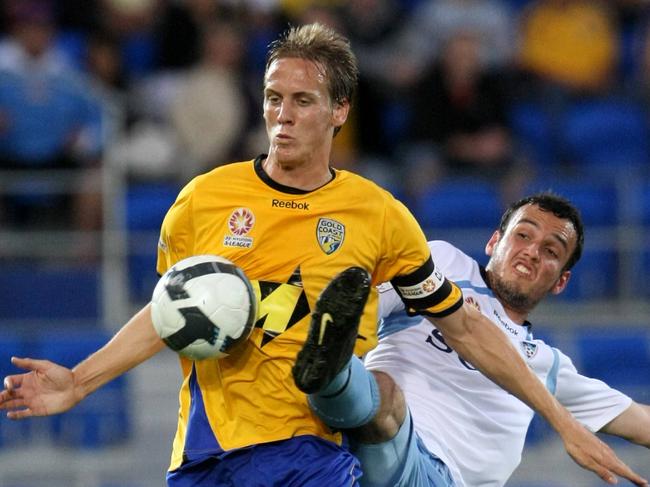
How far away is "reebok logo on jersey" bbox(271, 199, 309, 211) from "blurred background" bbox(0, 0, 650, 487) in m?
4.12

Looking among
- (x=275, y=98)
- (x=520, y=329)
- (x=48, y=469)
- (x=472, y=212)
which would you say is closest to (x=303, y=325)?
(x=275, y=98)

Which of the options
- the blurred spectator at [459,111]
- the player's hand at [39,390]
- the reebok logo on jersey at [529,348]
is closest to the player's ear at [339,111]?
the player's hand at [39,390]

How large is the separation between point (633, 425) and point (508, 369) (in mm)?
1160

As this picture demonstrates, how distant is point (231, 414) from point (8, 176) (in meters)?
5.12

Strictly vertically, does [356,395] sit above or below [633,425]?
above

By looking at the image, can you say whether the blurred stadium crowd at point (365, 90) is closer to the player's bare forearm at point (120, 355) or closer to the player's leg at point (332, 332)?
the player's bare forearm at point (120, 355)

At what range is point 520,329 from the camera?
522 centimetres

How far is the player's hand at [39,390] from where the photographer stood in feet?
12.5

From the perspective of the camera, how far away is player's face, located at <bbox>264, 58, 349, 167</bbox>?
398cm

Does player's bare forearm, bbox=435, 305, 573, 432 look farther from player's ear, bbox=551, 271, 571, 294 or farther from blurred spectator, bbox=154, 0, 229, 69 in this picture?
blurred spectator, bbox=154, 0, 229, 69

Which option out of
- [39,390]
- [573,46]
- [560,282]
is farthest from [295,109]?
[573,46]

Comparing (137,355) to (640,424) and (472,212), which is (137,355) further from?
(472,212)

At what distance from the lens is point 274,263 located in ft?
13.0

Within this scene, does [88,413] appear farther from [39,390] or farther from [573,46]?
[573,46]
